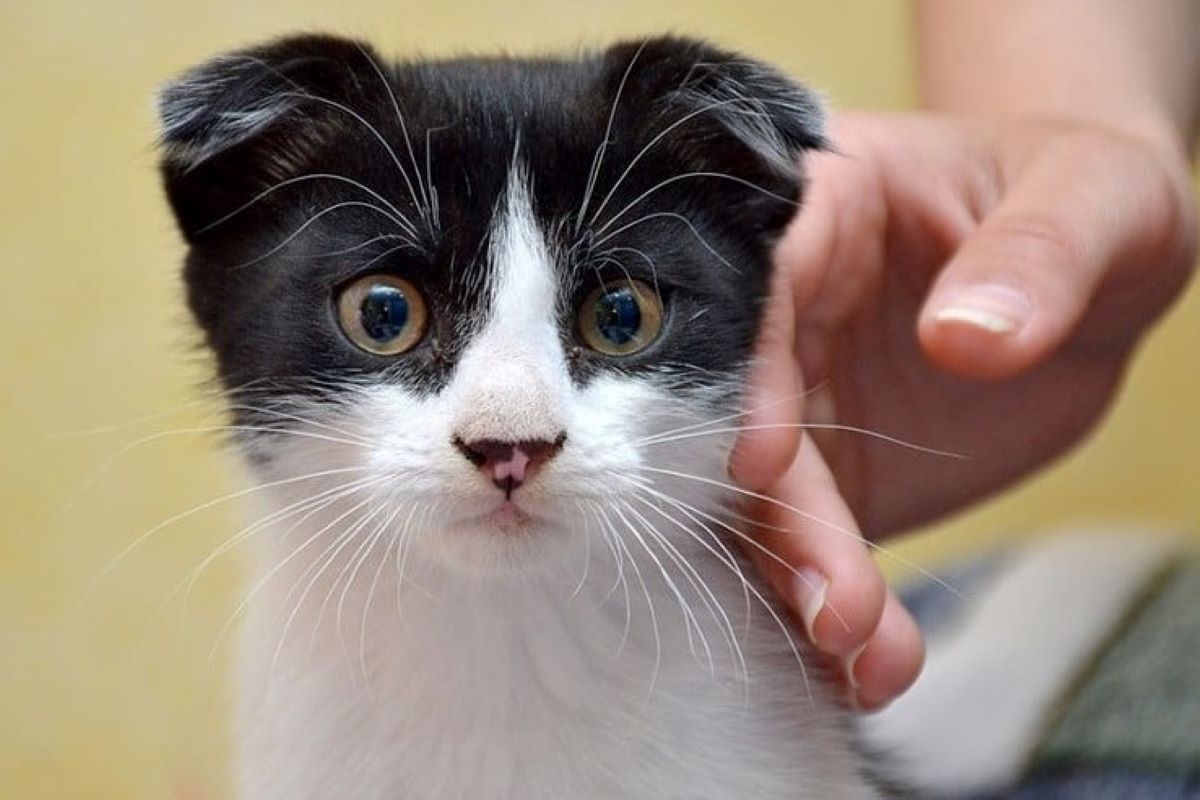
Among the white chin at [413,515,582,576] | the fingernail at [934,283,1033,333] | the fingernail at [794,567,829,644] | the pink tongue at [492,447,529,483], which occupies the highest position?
the pink tongue at [492,447,529,483]

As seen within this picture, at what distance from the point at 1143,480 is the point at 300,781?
1728mm

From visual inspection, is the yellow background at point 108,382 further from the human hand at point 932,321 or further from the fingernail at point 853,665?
the fingernail at point 853,665

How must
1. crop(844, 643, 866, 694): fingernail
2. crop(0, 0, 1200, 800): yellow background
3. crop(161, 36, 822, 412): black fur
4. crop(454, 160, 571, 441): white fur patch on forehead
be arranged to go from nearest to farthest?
crop(454, 160, 571, 441): white fur patch on forehead → crop(161, 36, 822, 412): black fur → crop(844, 643, 866, 694): fingernail → crop(0, 0, 1200, 800): yellow background

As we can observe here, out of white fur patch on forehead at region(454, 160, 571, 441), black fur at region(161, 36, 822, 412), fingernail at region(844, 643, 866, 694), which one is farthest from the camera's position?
fingernail at region(844, 643, 866, 694)

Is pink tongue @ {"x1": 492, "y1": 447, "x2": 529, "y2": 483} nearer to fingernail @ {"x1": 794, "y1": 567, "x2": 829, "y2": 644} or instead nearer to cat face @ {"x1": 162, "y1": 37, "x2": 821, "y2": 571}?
cat face @ {"x1": 162, "y1": 37, "x2": 821, "y2": 571}

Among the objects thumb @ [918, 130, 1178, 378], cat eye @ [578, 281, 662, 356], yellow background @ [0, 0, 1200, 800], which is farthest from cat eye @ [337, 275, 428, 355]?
yellow background @ [0, 0, 1200, 800]

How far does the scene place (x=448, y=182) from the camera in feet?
2.80

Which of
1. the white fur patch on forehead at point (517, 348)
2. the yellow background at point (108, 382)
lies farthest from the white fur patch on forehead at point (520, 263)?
the yellow background at point (108, 382)

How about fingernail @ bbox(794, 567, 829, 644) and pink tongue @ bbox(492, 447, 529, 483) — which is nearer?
pink tongue @ bbox(492, 447, 529, 483)

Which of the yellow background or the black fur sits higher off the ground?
the black fur

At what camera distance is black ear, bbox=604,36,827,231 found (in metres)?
0.91

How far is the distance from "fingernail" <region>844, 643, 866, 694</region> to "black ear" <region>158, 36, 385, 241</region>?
50 centimetres

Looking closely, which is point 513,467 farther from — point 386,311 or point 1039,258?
point 1039,258

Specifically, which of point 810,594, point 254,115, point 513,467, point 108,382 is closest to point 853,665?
point 810,594
